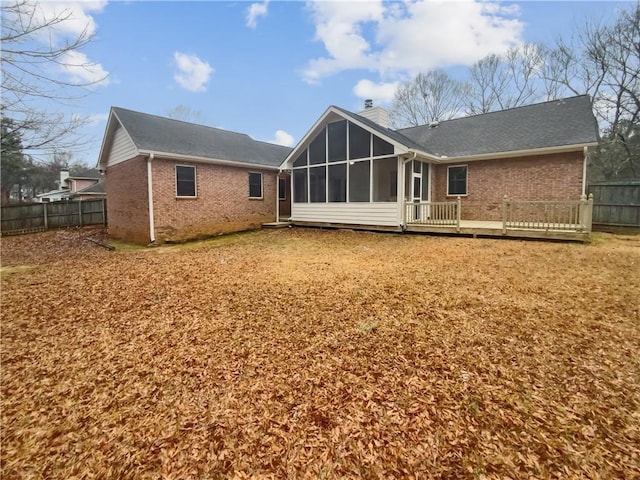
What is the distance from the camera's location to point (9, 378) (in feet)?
10.6

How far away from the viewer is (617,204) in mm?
12039

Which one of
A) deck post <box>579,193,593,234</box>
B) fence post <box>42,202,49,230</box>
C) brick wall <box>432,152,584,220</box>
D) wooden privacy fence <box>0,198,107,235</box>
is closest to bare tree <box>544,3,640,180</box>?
brick wall <box>432,152,584,220</box>

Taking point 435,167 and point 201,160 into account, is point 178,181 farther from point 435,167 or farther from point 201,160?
point 435,167

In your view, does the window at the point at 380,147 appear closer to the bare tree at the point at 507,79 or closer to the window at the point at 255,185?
the window at the point at 255,185

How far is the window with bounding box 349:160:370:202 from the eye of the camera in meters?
11.9

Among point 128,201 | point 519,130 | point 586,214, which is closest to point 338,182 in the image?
point 519,130

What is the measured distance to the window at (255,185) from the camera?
14.2 meters

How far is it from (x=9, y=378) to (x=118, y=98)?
13.8 metres

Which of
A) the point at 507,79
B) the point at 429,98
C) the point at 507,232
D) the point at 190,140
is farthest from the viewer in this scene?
the point at 429,98

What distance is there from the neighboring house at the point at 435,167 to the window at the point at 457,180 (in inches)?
1.6

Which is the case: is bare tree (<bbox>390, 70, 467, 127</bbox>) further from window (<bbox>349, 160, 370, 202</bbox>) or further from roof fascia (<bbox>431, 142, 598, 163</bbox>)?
window (<bbox>349, 160, 370, 202</bbox>)

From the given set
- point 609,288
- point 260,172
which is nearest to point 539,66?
point 260,172

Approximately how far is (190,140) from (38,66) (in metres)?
8.27

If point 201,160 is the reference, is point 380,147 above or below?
above
